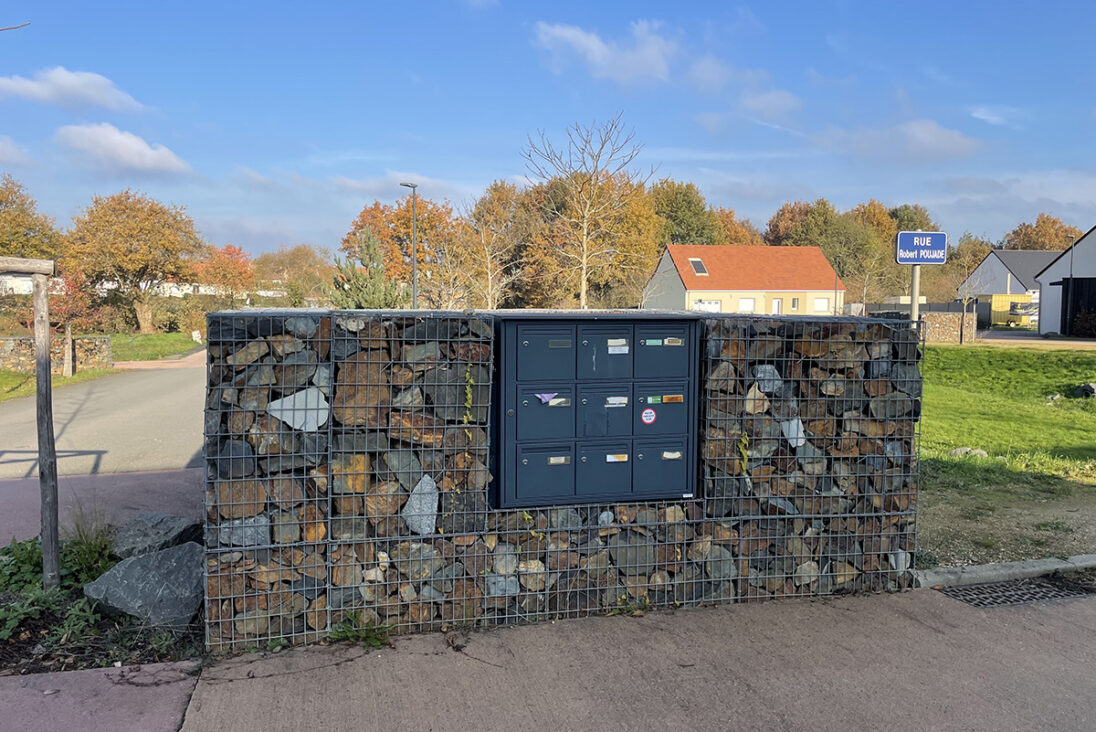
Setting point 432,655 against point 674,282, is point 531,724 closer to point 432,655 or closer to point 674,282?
point 432,655

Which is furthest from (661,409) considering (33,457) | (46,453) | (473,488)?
(33,457)

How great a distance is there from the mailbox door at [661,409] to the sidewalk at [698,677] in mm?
1158

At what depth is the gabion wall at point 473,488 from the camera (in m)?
4.43

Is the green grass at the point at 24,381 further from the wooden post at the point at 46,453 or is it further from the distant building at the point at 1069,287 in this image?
the distant building at the point at 1069,287

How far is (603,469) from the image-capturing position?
16.4 ft

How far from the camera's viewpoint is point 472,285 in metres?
25.4

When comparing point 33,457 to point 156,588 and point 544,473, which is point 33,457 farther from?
point 544,473

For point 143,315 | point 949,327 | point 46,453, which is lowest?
point 46,453

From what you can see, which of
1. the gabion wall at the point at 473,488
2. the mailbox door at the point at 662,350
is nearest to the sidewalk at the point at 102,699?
the gabion wall at the point at 473,488

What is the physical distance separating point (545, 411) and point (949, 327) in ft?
126

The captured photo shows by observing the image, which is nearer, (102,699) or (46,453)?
(102,699)

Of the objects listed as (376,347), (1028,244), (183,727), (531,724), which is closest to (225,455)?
(376,347)

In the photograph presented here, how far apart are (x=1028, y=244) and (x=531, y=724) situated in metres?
106

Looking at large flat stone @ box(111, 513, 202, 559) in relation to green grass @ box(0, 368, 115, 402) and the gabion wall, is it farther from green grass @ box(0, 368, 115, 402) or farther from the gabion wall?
green grass @ box(0, 368, 115, 402)
